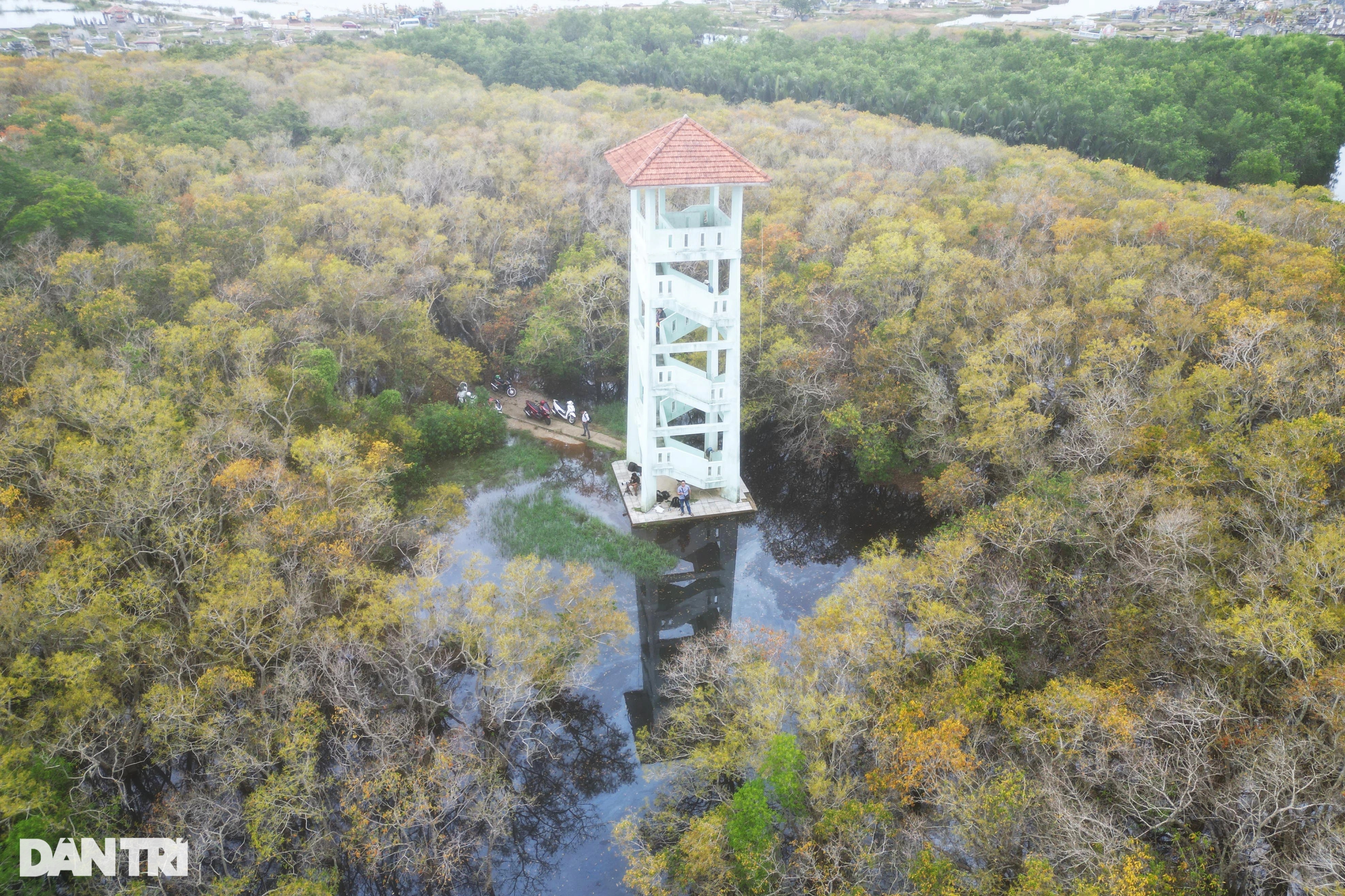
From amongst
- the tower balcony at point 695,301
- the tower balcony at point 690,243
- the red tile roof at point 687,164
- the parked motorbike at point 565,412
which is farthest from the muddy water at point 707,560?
the red tile roof at point 687,164

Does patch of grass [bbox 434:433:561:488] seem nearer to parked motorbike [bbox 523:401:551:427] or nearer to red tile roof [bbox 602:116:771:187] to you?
parked motorbike [bbox 523:401:551:427]

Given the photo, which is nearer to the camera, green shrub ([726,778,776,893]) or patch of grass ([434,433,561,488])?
green shrub ([726,778,776,893])

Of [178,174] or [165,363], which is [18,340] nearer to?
[165,363]

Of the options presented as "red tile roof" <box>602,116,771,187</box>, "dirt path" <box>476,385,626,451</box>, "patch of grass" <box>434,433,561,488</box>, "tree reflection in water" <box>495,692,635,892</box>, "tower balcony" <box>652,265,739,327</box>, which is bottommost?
"tree reflection in water" <box>495,692,635,892</box>

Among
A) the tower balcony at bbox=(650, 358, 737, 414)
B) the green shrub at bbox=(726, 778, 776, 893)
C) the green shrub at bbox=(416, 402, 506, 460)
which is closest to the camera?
the green shrub at bbox=(726, 778, 776, 893)

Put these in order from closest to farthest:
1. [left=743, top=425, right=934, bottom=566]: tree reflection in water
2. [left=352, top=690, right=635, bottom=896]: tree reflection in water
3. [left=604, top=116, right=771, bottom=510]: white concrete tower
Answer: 1. [left=352, top=690, right=635, bottom=896]: tree reflection in water
2. [left=604, top=116, right=771, bottom=510]: white concrete tower
3. [left=743, top=425, right=934, bottom=566]: tree reflection in water

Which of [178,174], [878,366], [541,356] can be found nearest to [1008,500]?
[878,366]

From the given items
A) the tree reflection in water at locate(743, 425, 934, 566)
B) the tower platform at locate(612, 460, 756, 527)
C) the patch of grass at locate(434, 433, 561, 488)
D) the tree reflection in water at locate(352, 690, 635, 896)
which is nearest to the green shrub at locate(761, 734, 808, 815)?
the tree reflection in water at locate(352, 690, 635, 896)

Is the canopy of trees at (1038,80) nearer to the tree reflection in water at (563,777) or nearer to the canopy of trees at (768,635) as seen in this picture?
the canopy of trees at (768,635)
